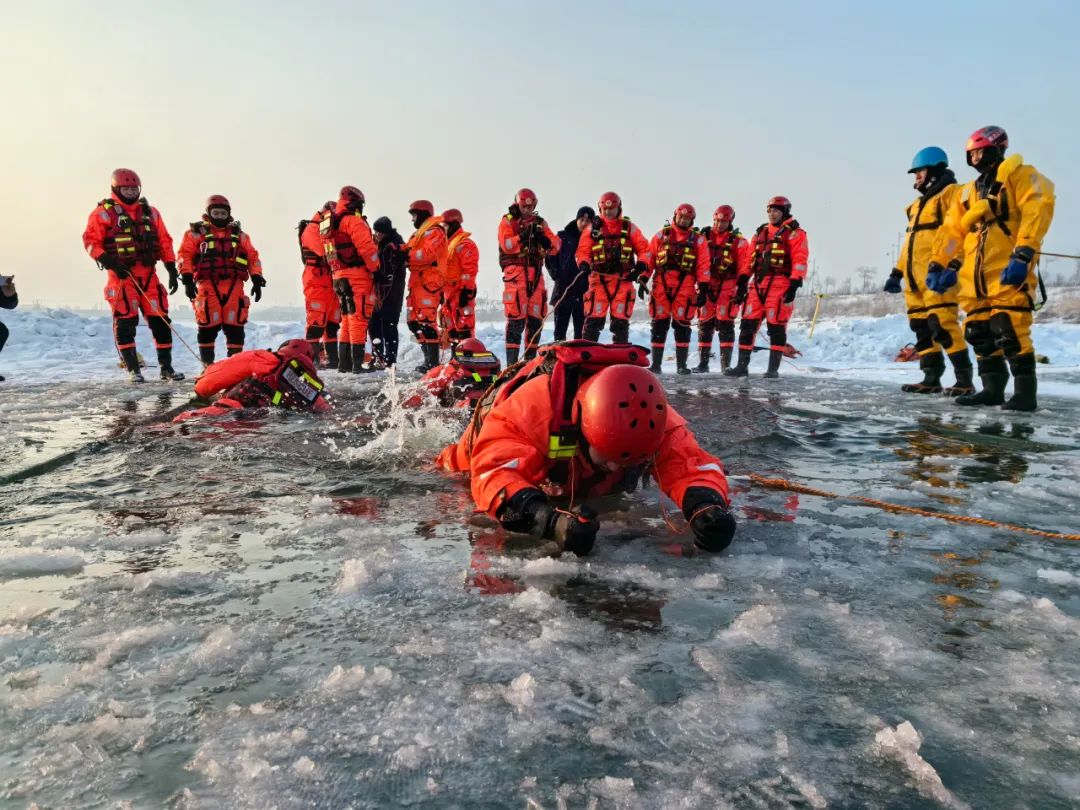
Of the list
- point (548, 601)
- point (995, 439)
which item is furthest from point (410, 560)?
point (995, 439)

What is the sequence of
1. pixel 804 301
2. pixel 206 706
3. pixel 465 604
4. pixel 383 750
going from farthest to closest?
1. pixel 804 301
2. pixel 465 604
3. pixel 206 706
4. pixel 383 750

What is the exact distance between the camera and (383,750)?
5.04ft

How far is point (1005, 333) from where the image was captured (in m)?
6.50

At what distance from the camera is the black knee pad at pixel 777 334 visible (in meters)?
10.7

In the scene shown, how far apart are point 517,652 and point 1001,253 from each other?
22.1 ft

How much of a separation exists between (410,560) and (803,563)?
160cm

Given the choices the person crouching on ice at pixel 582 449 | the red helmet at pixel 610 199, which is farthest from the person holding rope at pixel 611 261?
the person crouching on ice at pixel 582 449

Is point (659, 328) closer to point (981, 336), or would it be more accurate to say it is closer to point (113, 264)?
point (981, 336)

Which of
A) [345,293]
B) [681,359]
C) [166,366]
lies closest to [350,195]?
[345,293]

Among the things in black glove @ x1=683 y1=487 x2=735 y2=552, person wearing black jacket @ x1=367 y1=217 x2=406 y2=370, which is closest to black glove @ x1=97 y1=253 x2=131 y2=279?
person wearing black jacket @ x1=367 y1=217 x2=406 y2=370

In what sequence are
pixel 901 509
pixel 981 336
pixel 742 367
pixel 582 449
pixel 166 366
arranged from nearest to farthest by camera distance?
pixel 582 449, pixel 901 509, pixel 981 336, pixel 166 366, pixel 742 367

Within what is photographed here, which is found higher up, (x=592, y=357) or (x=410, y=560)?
(x=592, y=357)

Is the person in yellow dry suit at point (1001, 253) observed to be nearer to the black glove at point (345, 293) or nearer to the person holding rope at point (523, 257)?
the person holding rope at point (523, 257)

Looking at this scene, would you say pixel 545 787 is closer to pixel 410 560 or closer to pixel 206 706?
pixel 206 706
